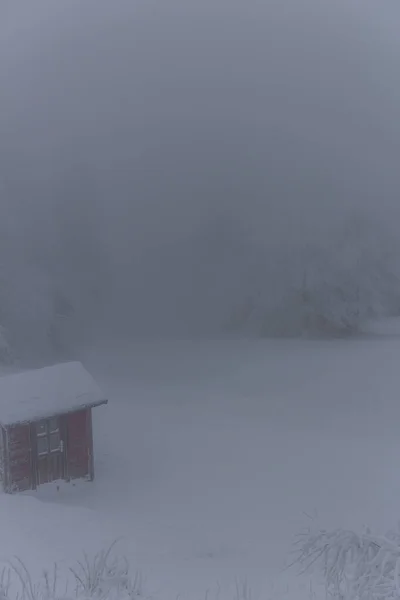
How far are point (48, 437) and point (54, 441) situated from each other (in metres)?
0.15

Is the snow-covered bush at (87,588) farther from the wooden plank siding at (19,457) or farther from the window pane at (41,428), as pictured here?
the window pane at (41,428)

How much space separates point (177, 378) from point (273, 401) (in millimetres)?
3715

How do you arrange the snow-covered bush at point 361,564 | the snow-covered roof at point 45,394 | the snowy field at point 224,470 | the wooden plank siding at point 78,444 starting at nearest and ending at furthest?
1. the snow-covered bush at point 361,564
2. the snowy field at point 224,470
3. the snow-covered roof at point 45,394
4. the wooden plank siding at point 78,444

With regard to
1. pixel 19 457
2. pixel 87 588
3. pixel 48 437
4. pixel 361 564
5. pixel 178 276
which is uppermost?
pixel 178 276

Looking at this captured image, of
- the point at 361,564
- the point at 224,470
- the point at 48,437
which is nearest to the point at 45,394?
the point at 48,437

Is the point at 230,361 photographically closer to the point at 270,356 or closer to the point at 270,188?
the point at 270,356

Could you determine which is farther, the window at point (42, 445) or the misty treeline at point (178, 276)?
the misty treeline at point (178, 276)

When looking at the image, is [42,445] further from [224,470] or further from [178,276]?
[178,276]

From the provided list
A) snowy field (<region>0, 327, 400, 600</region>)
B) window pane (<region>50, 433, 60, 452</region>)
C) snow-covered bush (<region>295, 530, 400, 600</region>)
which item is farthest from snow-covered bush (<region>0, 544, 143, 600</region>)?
window pane (<region>50, 433, 60, 452</region>)

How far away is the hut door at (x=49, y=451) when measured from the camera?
1188cm

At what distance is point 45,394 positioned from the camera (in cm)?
1195

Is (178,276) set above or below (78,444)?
above

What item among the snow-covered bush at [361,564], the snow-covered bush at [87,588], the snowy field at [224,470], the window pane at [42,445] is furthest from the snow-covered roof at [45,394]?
the snow-covered bush at [361,564]

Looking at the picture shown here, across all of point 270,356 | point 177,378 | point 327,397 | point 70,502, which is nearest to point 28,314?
point 177,378
